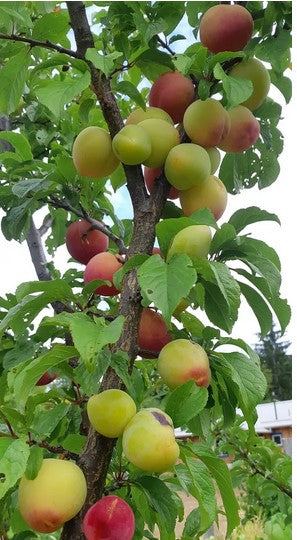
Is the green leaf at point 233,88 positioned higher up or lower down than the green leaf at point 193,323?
higher up

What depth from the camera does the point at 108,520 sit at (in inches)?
27.5

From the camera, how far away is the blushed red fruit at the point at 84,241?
1.17 m

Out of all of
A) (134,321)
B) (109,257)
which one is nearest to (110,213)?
(109,257)

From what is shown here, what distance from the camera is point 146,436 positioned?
0.70 m

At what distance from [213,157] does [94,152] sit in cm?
21

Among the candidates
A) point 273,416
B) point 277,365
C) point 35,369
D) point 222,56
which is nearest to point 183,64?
point 222,56

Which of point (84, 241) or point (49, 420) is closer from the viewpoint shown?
point (49, 420)

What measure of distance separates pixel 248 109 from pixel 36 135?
0.83 metres

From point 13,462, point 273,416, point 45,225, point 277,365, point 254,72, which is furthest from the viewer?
point 277,365

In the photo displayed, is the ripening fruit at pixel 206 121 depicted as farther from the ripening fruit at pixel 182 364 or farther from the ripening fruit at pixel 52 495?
the ripening fruit at pixel 52 495

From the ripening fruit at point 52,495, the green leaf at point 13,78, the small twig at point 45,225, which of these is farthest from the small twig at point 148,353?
the small twig at point 45,225

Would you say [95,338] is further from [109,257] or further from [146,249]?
[109,257]

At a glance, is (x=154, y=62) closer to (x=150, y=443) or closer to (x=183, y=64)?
(x=183, y=64)

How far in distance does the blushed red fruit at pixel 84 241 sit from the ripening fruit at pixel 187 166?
31cm
